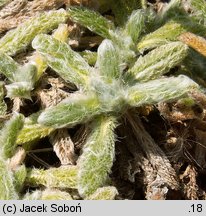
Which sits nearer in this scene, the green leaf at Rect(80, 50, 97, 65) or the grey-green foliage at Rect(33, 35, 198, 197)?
the grey-green foliage at Rect(33, 35, 198, 197)

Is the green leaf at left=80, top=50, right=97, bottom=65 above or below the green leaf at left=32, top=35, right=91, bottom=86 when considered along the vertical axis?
below

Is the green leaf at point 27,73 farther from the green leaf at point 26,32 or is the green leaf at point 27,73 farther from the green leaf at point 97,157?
the green leaf at point 97,157

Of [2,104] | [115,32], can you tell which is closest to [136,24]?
[115,32]

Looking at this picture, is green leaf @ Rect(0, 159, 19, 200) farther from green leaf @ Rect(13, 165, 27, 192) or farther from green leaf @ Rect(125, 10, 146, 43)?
green leaf @ Rect(125, 10, 146, 43)

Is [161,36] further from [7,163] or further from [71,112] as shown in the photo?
[7,163]

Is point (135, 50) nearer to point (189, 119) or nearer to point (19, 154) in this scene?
point (189, 119)

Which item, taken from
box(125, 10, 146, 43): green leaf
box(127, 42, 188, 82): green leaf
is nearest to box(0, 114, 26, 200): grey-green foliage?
box(127, 42, 188, 82): green leaf
